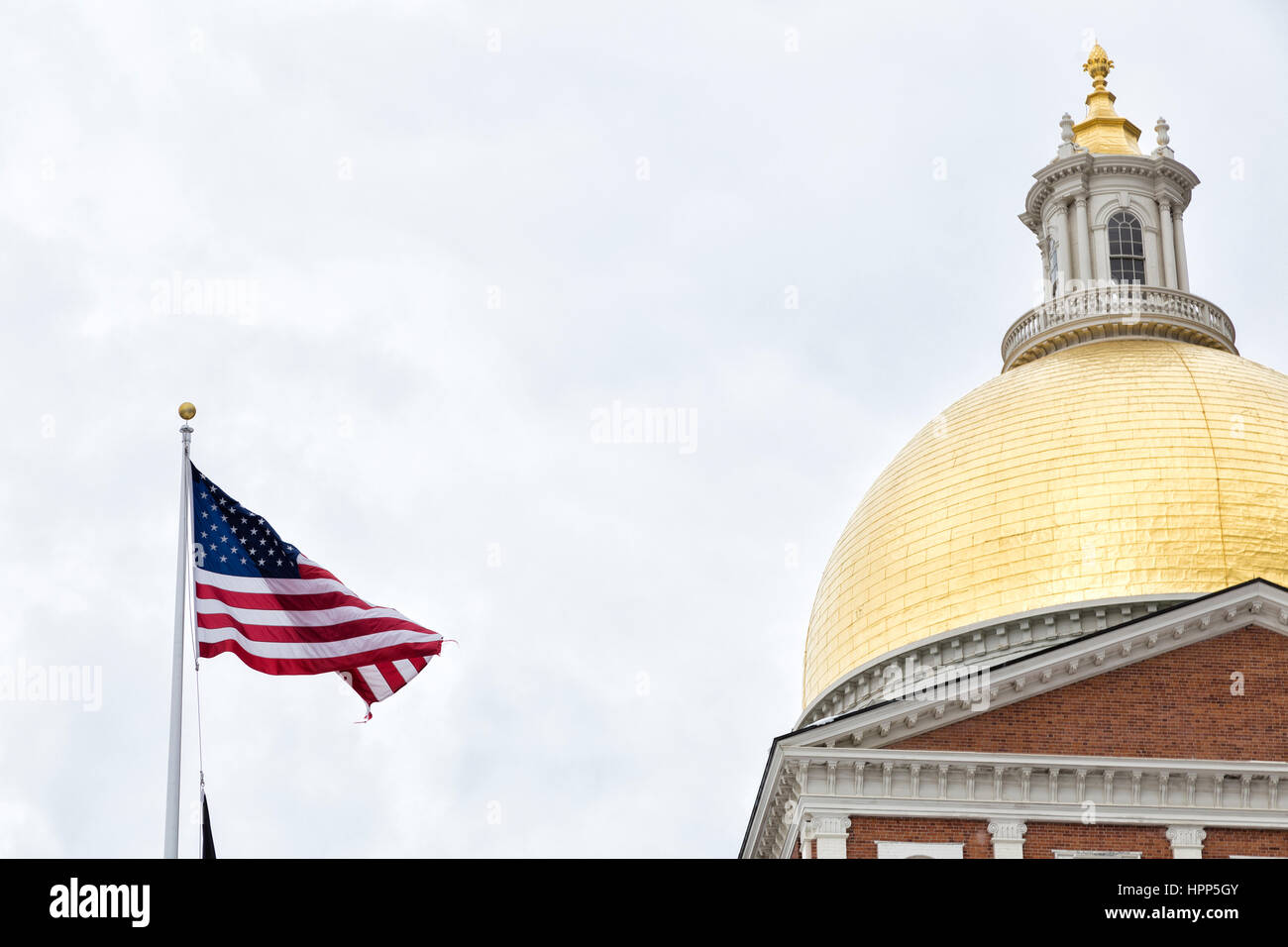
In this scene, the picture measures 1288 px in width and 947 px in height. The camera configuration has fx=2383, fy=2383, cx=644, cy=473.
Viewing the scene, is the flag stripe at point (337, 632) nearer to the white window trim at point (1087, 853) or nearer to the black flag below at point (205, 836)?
the black flag below at point (205, 836)

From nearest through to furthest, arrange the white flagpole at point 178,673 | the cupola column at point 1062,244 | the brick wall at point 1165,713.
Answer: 1. the white flagpole at point 178,673
2. the brick wall at point 1165,713
3. the cupola column at point 1062,244

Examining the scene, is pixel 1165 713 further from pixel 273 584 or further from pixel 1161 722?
pixel 273 584

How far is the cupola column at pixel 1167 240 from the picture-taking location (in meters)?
56.5

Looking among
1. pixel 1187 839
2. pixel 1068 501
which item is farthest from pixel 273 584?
pixel 1068 501

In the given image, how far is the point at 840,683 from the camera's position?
156ft

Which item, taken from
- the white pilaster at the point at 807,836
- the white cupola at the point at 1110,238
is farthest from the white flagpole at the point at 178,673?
the white cupola at the point at 1110,238

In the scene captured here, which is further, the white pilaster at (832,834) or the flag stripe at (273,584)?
the white pilaster at (832,834)

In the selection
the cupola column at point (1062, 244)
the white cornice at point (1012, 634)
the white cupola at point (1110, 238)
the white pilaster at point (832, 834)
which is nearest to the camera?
the white pilaster at point (832, 834)

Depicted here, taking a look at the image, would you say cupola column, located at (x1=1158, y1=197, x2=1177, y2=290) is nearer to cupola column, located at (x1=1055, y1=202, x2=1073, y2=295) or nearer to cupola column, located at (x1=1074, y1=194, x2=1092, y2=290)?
cupola column, located at (x1=1074, y1=194, x2=1092, y2=290)

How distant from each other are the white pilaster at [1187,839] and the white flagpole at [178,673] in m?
17.4

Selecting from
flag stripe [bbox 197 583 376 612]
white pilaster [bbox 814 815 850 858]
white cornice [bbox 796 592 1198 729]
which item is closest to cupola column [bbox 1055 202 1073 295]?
white cornice [bbox 796 592 1198 729]
